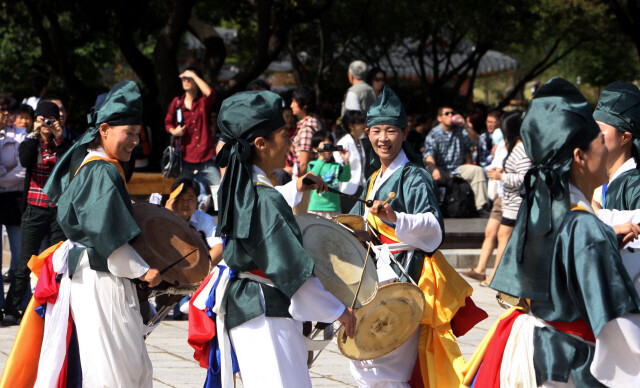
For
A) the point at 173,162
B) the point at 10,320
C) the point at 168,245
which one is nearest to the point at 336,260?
the point at 168,245

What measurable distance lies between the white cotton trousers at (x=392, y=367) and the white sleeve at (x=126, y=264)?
131 centimetres

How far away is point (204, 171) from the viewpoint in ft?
35.1

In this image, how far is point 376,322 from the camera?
14.5 feet

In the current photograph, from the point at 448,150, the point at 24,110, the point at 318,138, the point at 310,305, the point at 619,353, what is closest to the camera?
the point at 619,353

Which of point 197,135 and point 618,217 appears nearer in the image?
point 618,217

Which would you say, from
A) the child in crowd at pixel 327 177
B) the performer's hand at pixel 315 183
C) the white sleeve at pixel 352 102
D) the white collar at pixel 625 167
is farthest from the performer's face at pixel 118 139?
the white sleeve at pixel 352 102

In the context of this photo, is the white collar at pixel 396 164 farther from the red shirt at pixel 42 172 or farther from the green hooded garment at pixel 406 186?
the red shirt at pixel 42 172

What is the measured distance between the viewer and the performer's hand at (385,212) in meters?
4.55

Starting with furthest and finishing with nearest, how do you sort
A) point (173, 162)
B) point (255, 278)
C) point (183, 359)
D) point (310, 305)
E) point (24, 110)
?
point (173, 162), point (24, 110), point (183, 359), point (255, 278), point (310, 305)

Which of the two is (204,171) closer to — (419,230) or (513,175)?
(513,175)

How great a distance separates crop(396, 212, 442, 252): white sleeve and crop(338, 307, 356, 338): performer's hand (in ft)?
2.73

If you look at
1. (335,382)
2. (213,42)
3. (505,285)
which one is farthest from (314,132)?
(213,42)

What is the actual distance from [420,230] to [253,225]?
1.17m

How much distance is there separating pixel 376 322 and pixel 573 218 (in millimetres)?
1311
